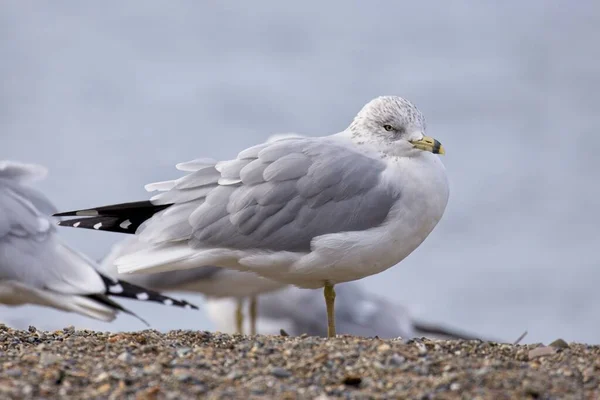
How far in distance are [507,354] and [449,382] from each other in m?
0.73

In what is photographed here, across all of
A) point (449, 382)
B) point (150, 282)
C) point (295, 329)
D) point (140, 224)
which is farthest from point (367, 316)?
point (449, 382)

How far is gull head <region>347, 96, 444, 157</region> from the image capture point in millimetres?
4906

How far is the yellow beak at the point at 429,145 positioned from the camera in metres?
4.81

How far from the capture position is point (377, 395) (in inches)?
122

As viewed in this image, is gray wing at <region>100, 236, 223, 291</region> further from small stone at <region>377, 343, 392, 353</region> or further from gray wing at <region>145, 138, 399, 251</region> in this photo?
small stone at <region>377, 343, 392, 353</region>

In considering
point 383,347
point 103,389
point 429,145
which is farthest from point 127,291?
point 103,389

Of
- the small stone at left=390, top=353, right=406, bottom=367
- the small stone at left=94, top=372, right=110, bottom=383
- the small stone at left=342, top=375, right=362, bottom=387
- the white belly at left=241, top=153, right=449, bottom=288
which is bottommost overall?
the small stone at left=342, top=375, right=362, bottom=387

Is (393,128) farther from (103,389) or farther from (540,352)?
(103,389)

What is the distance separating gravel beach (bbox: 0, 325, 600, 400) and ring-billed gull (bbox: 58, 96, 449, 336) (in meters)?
0.76

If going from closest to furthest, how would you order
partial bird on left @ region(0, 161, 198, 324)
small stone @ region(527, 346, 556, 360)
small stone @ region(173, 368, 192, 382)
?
small stone @ region(173, 368, 192, 382) < small stone @ region(527, 346, 556, 360) < partial bird on left @ region(0, 161, 198, 324)

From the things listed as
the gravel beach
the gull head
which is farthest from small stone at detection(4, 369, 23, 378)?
the gull head

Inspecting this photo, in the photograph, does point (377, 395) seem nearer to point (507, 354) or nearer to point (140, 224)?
point (507, 354)

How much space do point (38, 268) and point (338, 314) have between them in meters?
3.05

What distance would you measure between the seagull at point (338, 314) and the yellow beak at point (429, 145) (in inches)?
157
